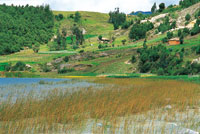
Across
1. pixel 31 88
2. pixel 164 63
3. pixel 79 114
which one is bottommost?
pixel 164 63

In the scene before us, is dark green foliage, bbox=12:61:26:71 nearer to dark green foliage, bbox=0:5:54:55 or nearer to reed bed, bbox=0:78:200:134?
dark green foliage, bbox=0:5:54:55

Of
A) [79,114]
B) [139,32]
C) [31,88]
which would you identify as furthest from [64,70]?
[79,114]

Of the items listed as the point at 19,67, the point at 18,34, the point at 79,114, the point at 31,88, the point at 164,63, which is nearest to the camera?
the point at 79,114

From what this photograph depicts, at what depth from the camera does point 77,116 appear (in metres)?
14.0

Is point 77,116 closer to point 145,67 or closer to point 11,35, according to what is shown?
point 145,67

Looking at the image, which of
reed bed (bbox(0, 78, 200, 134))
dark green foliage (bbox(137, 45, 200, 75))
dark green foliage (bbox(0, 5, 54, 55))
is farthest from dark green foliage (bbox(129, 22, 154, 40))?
reed bed (bbox(0, 78, 200, 134))

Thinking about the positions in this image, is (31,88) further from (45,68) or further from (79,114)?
(45,68)

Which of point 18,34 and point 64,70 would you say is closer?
point 64,70

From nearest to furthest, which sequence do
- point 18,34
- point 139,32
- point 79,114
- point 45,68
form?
point 79,114 < point 45,68 < point 139,32 < point 18,34

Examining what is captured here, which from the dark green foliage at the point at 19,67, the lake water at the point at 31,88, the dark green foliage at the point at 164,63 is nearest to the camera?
the lake water at the point at 31,88

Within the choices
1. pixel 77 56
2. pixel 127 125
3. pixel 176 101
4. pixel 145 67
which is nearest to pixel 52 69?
pixel 77 56

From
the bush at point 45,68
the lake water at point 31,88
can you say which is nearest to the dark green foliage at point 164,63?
the bush at point 45,68

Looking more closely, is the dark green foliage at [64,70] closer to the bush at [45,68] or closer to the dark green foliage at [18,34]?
the bush at [45,68]

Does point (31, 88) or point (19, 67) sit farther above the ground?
point (31, 88)
